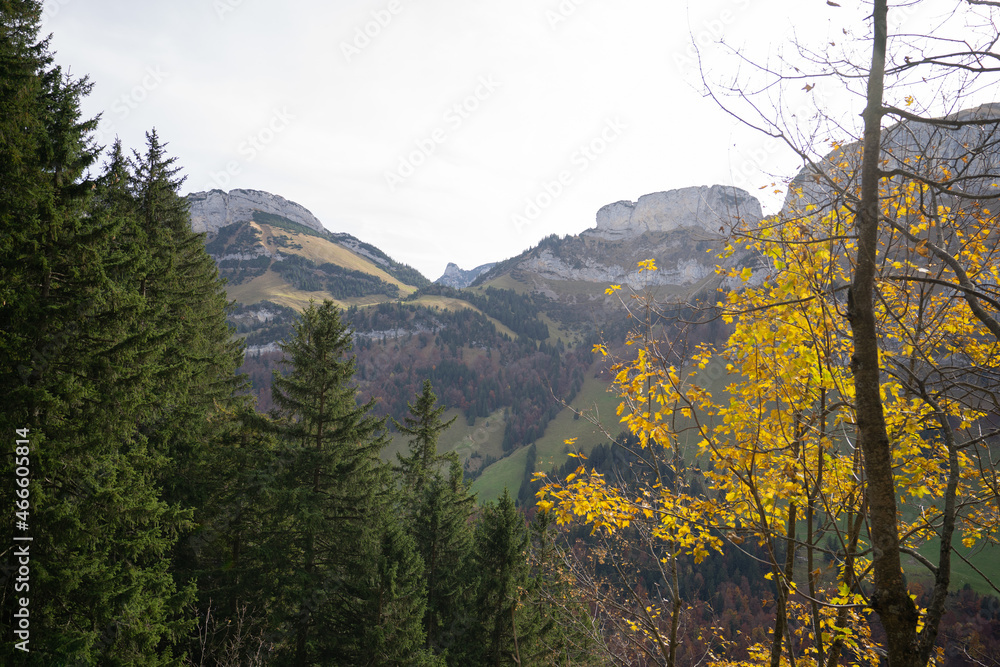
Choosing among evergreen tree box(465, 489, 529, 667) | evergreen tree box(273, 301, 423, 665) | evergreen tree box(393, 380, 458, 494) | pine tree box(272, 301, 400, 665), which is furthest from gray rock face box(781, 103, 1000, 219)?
evergreen tree box(393, 380, 458, 494)

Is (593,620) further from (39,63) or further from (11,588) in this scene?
(39,63)

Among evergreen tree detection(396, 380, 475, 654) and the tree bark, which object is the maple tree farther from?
evergreen tree detection(396, 380, 475, 654)

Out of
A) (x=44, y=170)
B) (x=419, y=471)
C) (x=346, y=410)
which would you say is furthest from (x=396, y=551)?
(x=44, y=170)

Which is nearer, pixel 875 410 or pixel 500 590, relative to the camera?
pixel 875 410

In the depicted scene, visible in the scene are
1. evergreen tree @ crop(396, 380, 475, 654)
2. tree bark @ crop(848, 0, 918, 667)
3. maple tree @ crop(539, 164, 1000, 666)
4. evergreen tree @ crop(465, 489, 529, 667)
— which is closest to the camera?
tree bark @ crop(848, 0, 918, 667)

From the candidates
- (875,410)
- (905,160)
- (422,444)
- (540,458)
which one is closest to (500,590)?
(540,458)

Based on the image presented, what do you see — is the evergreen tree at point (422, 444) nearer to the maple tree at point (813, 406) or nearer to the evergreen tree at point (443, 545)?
the evergreen tree at point (443, 545)

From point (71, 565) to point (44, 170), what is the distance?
706cm

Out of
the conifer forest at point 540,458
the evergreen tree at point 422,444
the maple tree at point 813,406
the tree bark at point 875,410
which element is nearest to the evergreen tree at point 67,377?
the conifer forest at point 540,458

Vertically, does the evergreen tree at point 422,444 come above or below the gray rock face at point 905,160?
below

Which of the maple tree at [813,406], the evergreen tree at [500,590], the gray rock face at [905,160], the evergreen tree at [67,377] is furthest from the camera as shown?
the evergreen tree at [500,590]

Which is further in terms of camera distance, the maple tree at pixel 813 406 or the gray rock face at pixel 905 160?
the maple tree at pixel 813 406

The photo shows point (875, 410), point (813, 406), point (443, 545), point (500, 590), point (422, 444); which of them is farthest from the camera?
point (422, 444)

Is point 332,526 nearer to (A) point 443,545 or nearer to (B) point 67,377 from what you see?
(A) point 443,545
